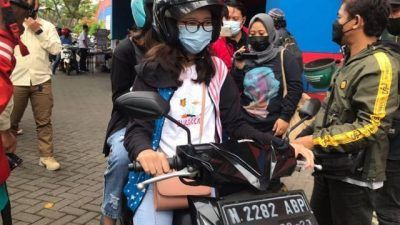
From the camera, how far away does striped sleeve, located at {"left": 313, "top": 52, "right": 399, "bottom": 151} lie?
8.00 feet

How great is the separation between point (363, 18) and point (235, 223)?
1.57m

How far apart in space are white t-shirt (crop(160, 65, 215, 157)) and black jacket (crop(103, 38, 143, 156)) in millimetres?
902

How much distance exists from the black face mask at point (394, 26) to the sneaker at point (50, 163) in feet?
13.9

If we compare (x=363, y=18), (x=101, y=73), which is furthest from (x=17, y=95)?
(x=101, y=73)

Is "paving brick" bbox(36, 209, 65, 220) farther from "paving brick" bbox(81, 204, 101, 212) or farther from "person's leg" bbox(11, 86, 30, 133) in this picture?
"person's leg" bbox(11, 86, 30, 133)

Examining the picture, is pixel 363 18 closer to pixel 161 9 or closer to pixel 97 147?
pixel 161 9

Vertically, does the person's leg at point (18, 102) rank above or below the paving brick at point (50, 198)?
above

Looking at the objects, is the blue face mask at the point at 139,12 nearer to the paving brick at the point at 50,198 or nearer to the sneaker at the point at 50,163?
the paving brick at the point at 50,198

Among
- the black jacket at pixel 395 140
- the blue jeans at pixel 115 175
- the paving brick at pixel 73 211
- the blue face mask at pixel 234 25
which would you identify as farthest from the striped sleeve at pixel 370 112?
the paving brick at pixel 73 211

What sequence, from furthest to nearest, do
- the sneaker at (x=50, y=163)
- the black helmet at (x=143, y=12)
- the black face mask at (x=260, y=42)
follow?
the sneaker at (x=50, y=163) < the black face mask at (x=260, y=42) < the black helmet at (x=143, y=12)

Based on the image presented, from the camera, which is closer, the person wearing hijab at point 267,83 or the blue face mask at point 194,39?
the blue face mask at point 194,39

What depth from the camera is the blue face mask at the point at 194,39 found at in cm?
231

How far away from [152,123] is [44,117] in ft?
12.8

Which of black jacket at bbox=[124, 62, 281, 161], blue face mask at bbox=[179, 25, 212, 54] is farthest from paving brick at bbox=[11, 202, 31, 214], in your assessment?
blue face mask at bbox=[179, 25, 212, 54]
